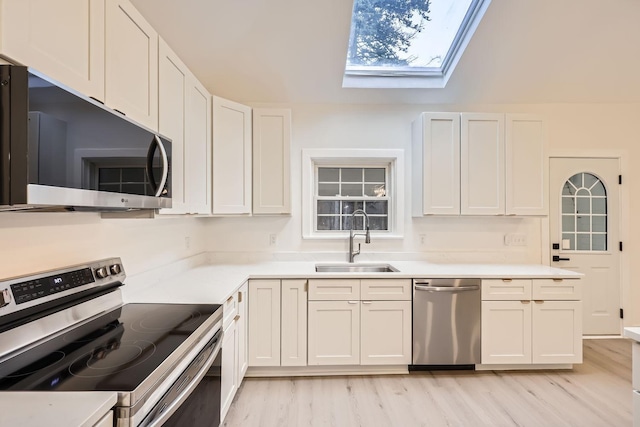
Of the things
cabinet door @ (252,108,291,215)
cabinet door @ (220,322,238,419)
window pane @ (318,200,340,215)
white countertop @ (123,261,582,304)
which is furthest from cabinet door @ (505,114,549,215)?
cabinet door @ (220,322,238,419)

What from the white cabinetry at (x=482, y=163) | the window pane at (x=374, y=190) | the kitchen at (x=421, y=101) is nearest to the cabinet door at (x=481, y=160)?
the white cabinetry at (x=482, y=163)

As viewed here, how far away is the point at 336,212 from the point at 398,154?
89 cm

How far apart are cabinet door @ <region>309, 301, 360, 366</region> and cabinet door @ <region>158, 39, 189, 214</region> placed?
134 centimetres

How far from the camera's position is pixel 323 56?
2809mm

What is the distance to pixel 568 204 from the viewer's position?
11.2 ft

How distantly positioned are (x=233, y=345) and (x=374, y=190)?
2125 mm

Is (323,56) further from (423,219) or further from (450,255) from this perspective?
(450,255)

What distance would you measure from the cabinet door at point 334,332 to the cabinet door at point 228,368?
2.21ft

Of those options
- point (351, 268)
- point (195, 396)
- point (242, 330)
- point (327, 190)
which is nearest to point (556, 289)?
point (351, 268)

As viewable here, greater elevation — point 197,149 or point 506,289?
point 197,149

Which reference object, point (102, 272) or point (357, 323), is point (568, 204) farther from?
point (102, 272)

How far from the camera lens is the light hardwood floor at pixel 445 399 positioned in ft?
6.89

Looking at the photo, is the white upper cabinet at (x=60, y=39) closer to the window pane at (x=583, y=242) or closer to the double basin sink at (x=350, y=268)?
the double basin sink at (x=350, y=268)

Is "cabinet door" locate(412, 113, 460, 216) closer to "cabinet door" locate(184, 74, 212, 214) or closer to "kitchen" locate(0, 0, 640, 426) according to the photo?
"kitchen" locate(0, 0, 640, 426)
